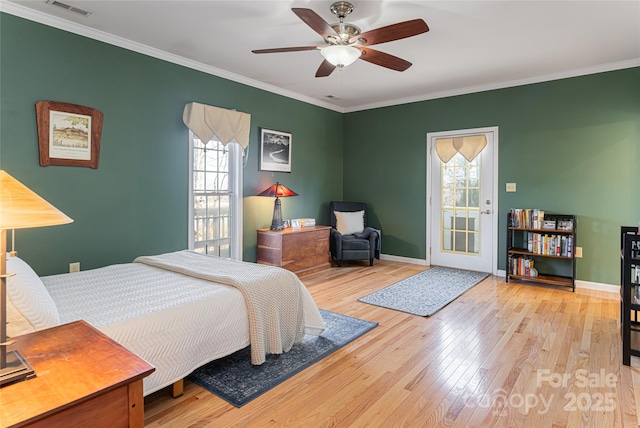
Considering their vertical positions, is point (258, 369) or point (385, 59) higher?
point (385, 59)

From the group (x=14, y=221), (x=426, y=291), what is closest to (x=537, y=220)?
(x=426, y=291)

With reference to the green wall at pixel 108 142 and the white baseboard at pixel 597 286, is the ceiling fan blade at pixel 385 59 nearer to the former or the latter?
→ the green wall at pixel 108 142

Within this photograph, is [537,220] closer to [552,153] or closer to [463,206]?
[552,153]

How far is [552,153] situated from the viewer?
4.59 metres

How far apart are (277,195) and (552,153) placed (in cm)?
355

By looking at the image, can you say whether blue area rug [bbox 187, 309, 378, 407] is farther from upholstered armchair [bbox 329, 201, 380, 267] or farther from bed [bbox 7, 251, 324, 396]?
upholstered armchair [bbox 329, 201, 380, 267]

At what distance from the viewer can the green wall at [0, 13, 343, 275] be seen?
3000mm

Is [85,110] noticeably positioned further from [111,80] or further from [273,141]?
[273,141]

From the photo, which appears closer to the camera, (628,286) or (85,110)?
(628,286)

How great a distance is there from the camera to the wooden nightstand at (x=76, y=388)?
954mm

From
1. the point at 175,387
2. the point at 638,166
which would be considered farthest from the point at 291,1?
the point at 638,166

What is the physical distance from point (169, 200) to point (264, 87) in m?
2.07

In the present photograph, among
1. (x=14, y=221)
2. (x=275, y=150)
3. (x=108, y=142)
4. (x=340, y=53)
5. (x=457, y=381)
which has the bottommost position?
(x=457, y=381)

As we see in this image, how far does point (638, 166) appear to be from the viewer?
160 inches
